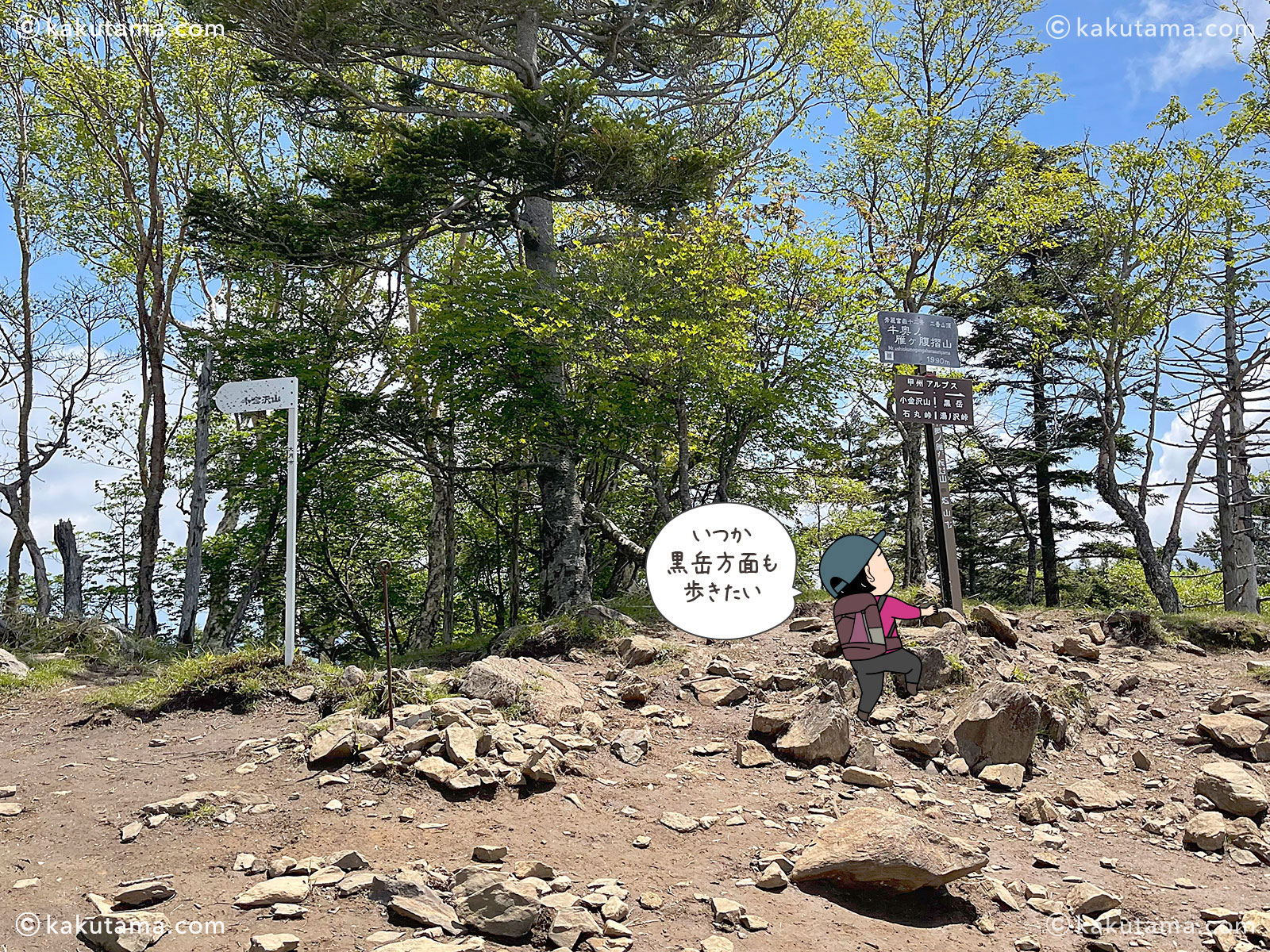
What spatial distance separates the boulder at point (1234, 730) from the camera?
23.6 feet

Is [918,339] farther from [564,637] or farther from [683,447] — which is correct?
[564,637]

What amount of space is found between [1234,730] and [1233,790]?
1.21 m

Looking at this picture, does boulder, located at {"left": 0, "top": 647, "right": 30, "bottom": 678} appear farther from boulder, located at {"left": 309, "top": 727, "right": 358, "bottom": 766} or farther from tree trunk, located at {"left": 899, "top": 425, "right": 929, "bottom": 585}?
tree trunk, located at {"left": 899, "top": 425, "right": 929, "bottom": 585}

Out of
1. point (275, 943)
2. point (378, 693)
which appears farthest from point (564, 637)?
point (275, 943)

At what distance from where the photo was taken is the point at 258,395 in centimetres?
780

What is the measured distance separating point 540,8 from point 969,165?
7.47 meters

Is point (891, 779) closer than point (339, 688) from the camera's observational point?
Yes

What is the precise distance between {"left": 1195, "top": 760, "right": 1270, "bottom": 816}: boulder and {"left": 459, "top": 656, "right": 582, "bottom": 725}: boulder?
15.5 feet

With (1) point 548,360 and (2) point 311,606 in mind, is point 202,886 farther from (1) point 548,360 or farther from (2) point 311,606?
(2) point 311,606

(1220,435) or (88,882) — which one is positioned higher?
(1220,435)

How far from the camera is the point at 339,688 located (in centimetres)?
715

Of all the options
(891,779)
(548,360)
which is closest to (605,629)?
(891,779)

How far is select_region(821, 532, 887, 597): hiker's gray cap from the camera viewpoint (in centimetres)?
686
